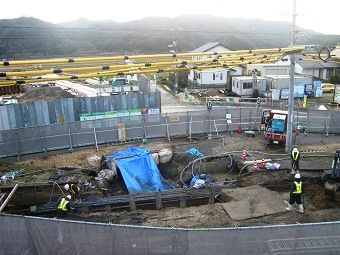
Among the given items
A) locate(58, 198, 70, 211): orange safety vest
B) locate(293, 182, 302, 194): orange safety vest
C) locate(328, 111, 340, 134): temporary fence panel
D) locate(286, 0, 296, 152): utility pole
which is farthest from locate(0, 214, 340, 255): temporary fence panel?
locate(328, 111, 340, 134): temporary fence panel

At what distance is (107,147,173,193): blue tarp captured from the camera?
16250mm

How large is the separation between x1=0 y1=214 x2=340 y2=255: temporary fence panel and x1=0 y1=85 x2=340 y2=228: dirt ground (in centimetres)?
351

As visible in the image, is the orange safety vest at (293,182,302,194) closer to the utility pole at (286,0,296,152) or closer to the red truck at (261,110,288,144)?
the utility pole at (286,0,296,152)

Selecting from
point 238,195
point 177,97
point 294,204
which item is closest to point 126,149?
point 238,195

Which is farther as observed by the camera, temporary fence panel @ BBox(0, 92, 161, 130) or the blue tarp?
temporary fence panel @ BBox(0, 92, 161, 130)

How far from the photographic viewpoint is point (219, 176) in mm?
18062

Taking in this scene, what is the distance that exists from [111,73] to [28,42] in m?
88.2

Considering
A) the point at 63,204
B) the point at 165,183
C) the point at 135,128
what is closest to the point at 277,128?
the point at 165,183

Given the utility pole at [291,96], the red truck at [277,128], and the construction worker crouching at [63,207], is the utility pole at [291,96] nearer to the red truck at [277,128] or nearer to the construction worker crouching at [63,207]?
the red truck at [277,128]

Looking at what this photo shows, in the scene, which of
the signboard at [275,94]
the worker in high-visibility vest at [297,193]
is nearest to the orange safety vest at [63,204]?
the worker in high-visibility vest at [297,193]

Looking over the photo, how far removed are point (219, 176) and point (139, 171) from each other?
178 inches

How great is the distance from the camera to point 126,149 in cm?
1936

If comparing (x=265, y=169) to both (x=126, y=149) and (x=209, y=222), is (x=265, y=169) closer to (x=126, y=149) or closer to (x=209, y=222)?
(x=209, y=222)

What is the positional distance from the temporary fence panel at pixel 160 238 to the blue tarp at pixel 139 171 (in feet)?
24.5
